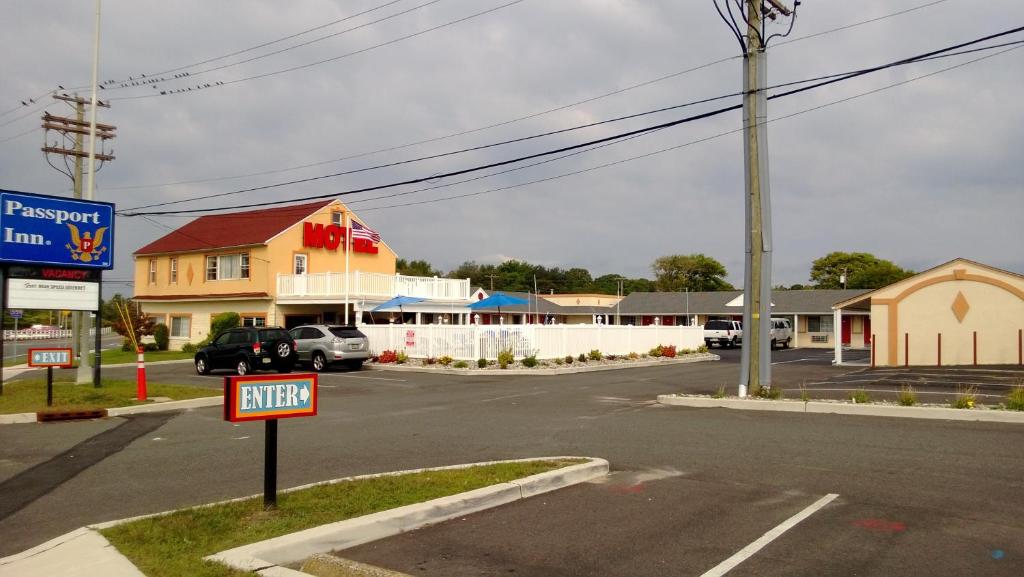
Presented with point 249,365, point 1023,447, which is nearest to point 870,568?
point 1023,447

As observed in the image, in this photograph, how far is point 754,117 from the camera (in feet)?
54.7

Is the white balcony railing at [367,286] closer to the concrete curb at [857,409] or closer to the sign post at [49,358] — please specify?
the sign post at [49,358]

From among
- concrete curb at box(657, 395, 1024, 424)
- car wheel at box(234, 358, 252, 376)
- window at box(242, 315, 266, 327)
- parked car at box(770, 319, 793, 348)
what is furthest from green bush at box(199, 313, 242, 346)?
parked car at box(770, 319, 793, 348)

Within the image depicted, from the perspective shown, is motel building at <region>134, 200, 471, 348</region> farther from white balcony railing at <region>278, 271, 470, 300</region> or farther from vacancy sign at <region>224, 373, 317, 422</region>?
vacancy sign at <region>224, 373, 317, 422</region>

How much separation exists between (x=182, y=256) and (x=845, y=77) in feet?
129

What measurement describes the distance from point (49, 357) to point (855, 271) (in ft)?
289

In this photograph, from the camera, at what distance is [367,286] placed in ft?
120

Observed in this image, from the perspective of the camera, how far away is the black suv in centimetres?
2538

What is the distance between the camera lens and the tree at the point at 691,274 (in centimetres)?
10112

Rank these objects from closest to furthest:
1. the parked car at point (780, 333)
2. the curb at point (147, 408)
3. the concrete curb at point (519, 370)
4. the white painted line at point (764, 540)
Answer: the white painted line at point (764, 540) → the curb at point (147, 408) → the concrete curb at point (519, 370) → the parked car at point (780, 333)

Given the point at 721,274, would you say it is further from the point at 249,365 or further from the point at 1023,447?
the point at 1023,447

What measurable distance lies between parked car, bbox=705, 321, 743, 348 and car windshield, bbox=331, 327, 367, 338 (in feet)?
89.0

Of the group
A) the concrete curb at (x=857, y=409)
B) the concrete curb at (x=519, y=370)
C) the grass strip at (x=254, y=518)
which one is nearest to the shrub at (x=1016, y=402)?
the concrete curb at (x=857, y=409)

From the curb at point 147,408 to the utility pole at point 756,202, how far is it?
11652 mm
